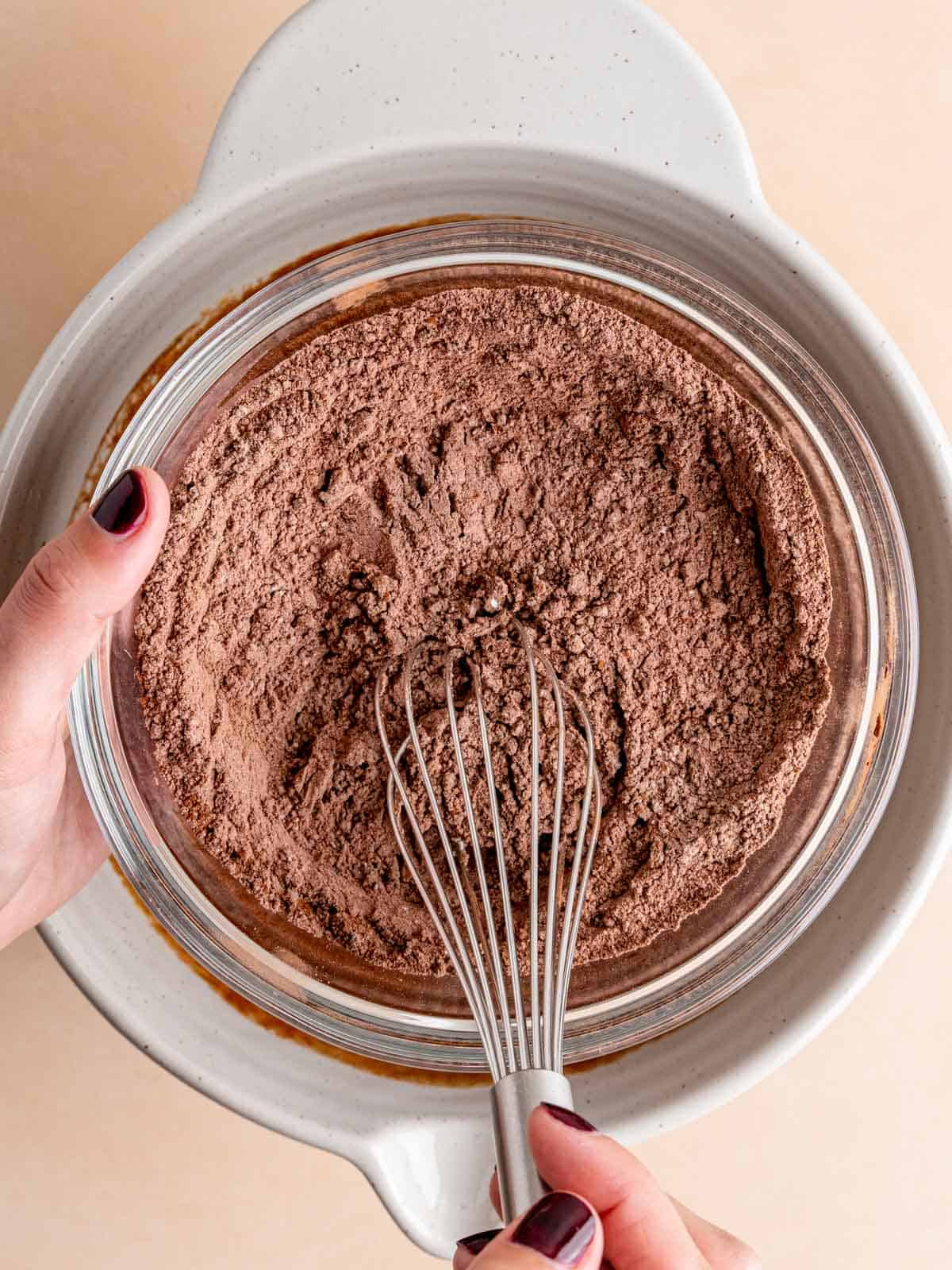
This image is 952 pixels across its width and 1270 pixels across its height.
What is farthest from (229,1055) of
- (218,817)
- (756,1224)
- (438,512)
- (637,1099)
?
(756,1224)

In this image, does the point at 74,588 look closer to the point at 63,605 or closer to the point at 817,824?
the point at 63,605

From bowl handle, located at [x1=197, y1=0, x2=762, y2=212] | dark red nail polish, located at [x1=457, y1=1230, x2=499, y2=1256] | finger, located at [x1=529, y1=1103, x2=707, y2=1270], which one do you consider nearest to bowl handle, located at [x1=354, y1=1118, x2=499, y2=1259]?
dark red nail polish, located at [x1=457, y1=1230, x2=499, y2=1256]

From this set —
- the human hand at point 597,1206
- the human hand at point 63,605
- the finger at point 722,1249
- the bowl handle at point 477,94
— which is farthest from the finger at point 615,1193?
the bowl handle at point 477,94

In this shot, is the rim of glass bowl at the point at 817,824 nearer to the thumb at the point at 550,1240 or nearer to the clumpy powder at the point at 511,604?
the clumpy powder at the point at 511,604

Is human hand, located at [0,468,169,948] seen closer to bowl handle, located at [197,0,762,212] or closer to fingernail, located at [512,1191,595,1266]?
bowl handle, located at [197,0,762,212]

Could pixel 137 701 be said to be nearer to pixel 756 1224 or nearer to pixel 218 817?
pixel 218 817
